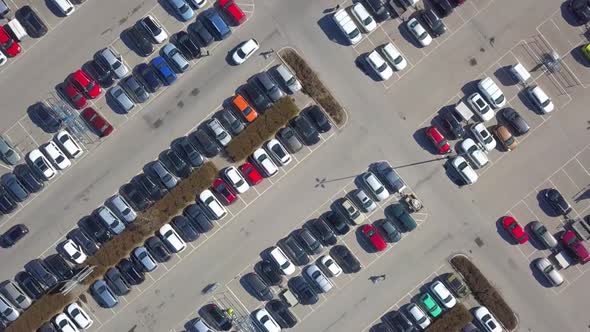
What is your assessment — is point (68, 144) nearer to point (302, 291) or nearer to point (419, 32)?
point (302, 291)

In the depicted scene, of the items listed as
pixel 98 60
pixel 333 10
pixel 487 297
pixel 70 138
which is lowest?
pixel 487 297

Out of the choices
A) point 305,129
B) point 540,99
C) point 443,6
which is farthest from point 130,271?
point 540,99

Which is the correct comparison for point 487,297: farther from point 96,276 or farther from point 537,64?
point 96,276

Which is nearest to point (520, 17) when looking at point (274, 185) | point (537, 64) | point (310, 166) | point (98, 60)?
point (537, 64)

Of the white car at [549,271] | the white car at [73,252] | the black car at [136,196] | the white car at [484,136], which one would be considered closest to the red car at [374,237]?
the white car at [484,136]

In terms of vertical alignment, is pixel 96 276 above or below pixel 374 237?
above

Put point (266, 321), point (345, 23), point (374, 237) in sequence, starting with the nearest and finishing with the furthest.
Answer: point (345, 23) < point (374, 237) < point (266, 321)

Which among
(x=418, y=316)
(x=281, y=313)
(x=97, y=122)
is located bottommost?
(x=418, y=316)

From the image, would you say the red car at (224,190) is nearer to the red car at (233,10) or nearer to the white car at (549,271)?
the red car at (233,10)
